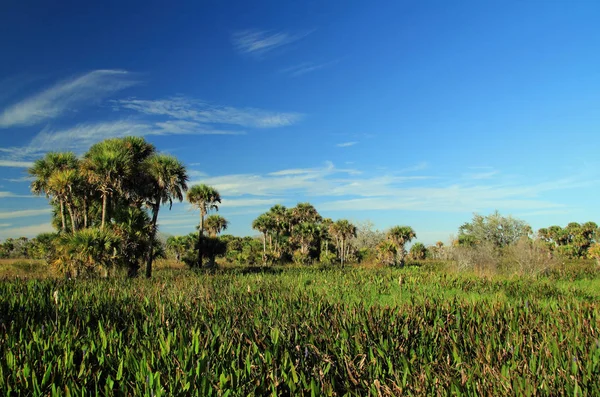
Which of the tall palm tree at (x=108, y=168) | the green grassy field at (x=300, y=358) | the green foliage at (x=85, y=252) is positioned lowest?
the green grassy field at (x=300, y=358)

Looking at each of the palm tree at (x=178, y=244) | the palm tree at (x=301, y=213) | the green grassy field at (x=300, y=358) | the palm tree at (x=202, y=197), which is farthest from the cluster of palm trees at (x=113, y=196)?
the palm tree at (x=301, y=213)

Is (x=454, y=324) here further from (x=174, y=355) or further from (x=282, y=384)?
(x=174, y=355)

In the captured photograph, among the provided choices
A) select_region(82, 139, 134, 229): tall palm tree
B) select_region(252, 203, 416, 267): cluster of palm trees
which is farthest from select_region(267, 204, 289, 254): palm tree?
select_region(82, 139, 134, 229): tall palm tree

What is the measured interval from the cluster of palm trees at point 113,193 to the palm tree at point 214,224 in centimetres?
1955

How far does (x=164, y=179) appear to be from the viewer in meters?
26.9

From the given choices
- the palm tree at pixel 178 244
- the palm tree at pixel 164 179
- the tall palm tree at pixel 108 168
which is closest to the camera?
the tall palm tree at pixel 108 168

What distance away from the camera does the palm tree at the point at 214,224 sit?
2009 inches

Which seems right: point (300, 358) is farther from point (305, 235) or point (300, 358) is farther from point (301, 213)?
point (301, 213)

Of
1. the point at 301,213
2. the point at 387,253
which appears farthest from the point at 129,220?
the point at 301,213

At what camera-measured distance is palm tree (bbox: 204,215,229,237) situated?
51.0 metres

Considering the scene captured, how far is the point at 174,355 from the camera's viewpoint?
14.0ft

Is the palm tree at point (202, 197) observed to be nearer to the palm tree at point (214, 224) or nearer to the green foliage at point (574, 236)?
the palm tree at point (214, 224)

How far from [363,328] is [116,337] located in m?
3.61

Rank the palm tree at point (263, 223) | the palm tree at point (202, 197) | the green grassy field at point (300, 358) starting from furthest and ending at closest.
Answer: the palm tree at point (263, 223)
the palm tree at point (202, 197)
the green grassy field at point (300, 358)
